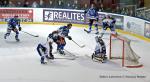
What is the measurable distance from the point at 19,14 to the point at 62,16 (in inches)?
93.5

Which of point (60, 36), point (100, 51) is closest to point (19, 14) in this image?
point (60, 36)

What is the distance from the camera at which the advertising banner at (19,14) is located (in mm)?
24781

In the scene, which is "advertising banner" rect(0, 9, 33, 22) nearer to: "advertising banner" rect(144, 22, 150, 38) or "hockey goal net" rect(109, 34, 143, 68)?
"advertising banner" rect(144, 22, 150, 38)

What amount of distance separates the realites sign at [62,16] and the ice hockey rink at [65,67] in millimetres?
5031

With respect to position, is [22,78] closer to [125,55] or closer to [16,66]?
[16,66]

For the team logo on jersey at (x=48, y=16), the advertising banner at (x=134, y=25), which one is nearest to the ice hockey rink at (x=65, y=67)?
the advertising banner at (x=134, y=25)

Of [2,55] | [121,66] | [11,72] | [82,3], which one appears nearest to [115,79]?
[121,66]

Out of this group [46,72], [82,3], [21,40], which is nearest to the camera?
[46,72]

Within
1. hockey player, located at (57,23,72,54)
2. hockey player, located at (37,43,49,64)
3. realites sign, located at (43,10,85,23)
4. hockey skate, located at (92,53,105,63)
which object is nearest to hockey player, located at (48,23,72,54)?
hockey player, located at (57,23,72,54)

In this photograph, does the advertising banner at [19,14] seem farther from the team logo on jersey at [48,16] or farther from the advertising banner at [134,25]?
the advertising banner at [134,25]

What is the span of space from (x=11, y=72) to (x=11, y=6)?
11935 mm

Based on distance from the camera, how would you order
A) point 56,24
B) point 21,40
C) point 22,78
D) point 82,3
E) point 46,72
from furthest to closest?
point 82,3
point 56,24
point 21,40
point 46,72
point 22,78

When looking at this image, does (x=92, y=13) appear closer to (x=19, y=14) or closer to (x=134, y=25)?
(x=134, y=25)

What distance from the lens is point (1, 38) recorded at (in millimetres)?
20203
